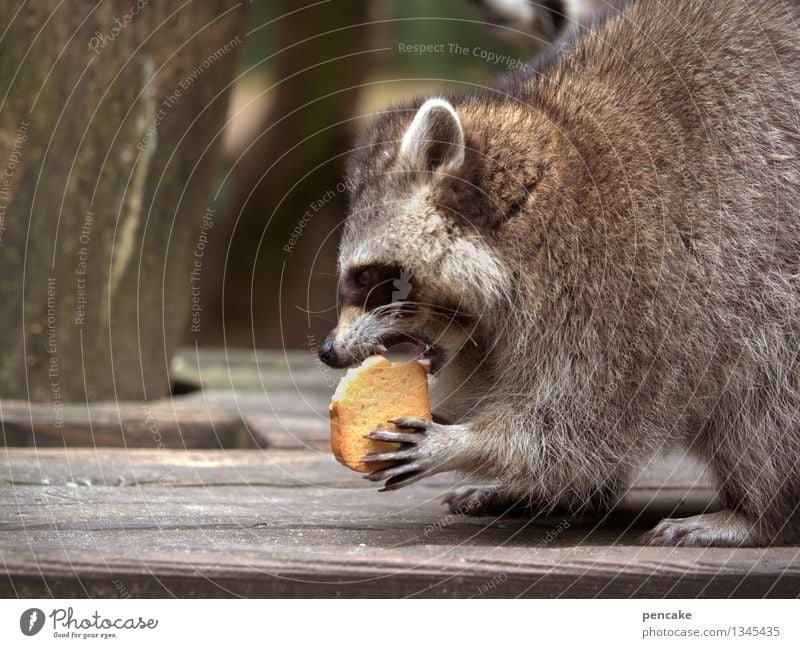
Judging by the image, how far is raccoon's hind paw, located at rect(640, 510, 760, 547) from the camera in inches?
162

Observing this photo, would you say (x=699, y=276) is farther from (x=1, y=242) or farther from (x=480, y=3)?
(x=480, y=3)

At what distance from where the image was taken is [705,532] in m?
4.18

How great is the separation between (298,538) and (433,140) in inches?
65.0

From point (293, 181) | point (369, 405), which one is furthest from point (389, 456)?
point (293, 181)

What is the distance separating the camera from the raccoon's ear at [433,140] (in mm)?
4273

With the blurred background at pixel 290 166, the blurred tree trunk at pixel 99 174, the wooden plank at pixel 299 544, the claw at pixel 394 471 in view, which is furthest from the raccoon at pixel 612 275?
the blurred background at pixel 290 166

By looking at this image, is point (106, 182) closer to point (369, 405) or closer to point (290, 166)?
point (369, 405)

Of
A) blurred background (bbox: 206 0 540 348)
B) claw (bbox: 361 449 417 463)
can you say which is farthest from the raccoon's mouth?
blurred background (bbox: 206 0 540 348)

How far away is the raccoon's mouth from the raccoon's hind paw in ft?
3.51

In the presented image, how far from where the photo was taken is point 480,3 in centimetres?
809

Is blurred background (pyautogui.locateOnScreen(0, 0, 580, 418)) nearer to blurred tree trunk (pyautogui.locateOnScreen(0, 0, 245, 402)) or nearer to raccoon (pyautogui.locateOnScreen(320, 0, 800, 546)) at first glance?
blurred tree trunk (pyautogui.locateOnScreen(0, 0, 245, 402))

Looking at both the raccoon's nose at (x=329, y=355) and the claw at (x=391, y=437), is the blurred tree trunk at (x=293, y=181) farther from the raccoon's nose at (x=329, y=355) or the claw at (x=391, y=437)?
the claw at (x=391, y=437)

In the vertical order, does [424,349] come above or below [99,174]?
below

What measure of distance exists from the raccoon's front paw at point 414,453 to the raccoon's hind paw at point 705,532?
2.77ft
